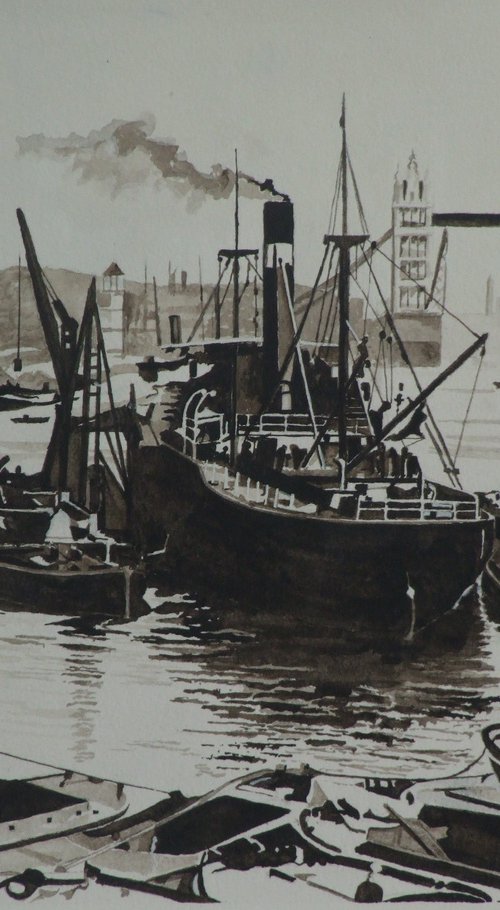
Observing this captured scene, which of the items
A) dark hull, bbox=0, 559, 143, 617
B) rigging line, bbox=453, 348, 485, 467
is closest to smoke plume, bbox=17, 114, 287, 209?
rigging line, bbox=453, 348, 485, 467

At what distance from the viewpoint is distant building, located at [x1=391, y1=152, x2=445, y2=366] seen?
2932mm

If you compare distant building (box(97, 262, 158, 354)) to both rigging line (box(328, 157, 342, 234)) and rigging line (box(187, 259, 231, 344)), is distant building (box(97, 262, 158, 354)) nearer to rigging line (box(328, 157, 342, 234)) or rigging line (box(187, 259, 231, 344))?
rigging line (box(187, 259, 231, 344))

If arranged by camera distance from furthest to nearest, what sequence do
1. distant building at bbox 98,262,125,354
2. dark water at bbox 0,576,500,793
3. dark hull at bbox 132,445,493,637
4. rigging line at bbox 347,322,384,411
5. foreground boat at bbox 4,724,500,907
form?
1. rigging line at bbox 347,322,384,411
2. dark hull at bbox 132,445,493,637
3. distant building at bbox 98,262,125,354
4. dark water at bbox 0,576,500,793
5. foreground boat at bbox 4,724,500,907

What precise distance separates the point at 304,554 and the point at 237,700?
0.60 m

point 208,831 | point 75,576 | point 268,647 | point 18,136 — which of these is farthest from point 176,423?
point 208,831

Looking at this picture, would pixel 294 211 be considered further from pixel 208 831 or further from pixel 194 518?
pixel 208 831

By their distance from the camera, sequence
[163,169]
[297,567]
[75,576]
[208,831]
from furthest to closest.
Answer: [75,576] → [297,567] → [163,169] → [208,831]

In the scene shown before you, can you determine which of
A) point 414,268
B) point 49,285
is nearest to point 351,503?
point 414,268

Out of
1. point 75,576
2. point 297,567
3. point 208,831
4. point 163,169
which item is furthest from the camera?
point 75,576

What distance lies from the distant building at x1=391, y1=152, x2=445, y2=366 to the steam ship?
69mm

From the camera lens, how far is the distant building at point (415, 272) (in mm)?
2932

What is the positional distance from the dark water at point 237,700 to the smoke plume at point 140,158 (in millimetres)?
1528

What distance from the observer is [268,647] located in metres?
3.02

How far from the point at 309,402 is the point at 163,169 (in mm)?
1047
